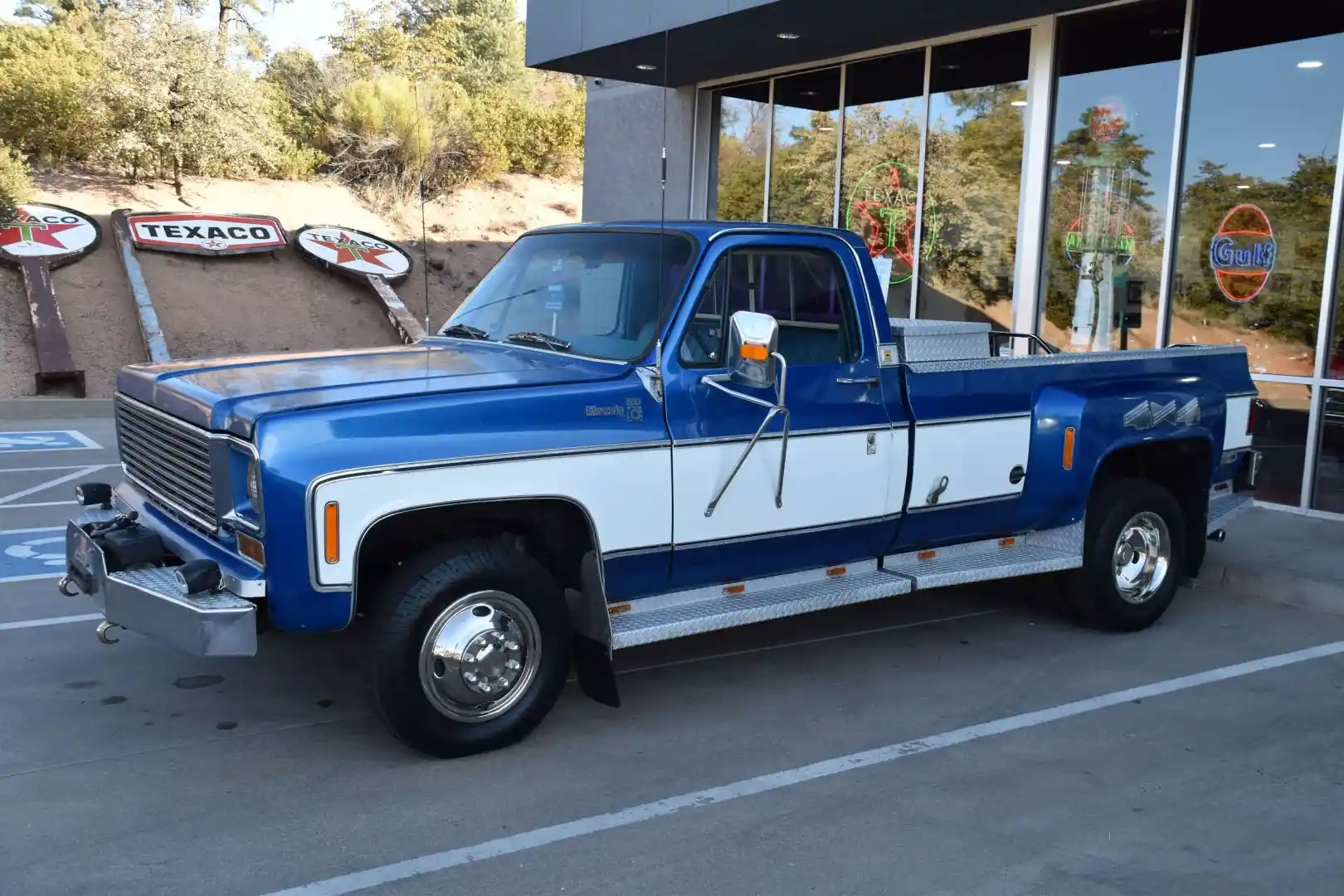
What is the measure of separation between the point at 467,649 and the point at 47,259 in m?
19.5

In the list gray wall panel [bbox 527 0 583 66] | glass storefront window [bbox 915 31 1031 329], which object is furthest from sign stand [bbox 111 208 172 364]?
glass storefront window [bbox 915 31 1031 329]

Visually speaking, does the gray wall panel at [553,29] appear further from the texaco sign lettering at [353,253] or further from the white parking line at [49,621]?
the texaco sign lettering at [353,253]

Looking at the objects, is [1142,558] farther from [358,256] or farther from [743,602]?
[358,256]

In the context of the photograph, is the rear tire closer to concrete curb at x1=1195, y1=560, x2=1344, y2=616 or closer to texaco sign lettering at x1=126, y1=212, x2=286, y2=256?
concrete curb at x1=1195, y1=560, x2=1344, y2=616

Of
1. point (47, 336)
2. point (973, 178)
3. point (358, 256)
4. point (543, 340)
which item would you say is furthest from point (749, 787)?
point (358, 256)

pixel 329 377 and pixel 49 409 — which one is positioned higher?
pixel 329 377

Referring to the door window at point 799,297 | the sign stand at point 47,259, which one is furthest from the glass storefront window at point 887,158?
the sign stand at point 47,259

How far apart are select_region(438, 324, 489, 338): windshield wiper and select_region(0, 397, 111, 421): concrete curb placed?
11.4 m

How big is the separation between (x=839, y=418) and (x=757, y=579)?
32.5 inches

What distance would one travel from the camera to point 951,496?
5953mm

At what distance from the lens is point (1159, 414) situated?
654 cm

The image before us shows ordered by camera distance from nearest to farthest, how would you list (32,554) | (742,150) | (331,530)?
(331,530)
(32,554)
(742,150)

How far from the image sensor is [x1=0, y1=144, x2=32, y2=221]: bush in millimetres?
21234

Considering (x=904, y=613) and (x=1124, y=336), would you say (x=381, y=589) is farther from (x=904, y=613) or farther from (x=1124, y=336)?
(x=1124, y=336)
